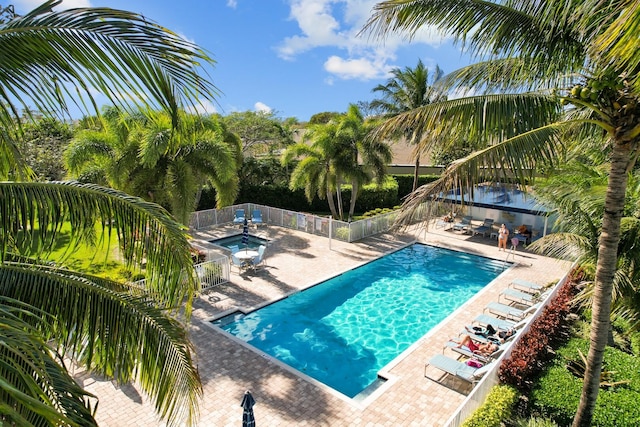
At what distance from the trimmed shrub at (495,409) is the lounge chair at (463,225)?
14.4 metres

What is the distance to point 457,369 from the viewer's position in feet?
29.7

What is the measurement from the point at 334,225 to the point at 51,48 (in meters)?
17.7

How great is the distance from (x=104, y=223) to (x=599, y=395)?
351 inches

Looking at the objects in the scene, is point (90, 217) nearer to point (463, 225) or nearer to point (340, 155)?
point (340, 155)

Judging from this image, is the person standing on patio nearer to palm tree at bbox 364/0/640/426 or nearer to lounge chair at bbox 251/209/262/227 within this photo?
lounge chair at bbox 251/209/262/227

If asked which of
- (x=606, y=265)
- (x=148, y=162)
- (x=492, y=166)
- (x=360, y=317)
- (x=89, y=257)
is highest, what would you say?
(x=492, y=166)

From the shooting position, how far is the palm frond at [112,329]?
3541mm

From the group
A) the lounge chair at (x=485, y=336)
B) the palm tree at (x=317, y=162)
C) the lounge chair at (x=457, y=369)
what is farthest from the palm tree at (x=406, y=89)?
the lounge chair at (x=457, y=369)

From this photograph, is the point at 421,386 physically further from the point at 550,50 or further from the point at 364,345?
the point at 550,50

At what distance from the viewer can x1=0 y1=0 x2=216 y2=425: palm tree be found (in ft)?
9.67

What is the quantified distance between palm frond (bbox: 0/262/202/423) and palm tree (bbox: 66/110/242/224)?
8.83 m

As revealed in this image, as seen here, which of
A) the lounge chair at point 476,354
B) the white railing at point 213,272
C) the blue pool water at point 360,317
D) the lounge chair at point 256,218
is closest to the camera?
the lounge chair at point 476,354

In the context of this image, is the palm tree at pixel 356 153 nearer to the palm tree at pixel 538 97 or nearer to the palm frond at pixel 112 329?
the palm tree at pixel 538 97

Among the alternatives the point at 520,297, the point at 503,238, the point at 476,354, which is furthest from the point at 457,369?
the point at 503,238
